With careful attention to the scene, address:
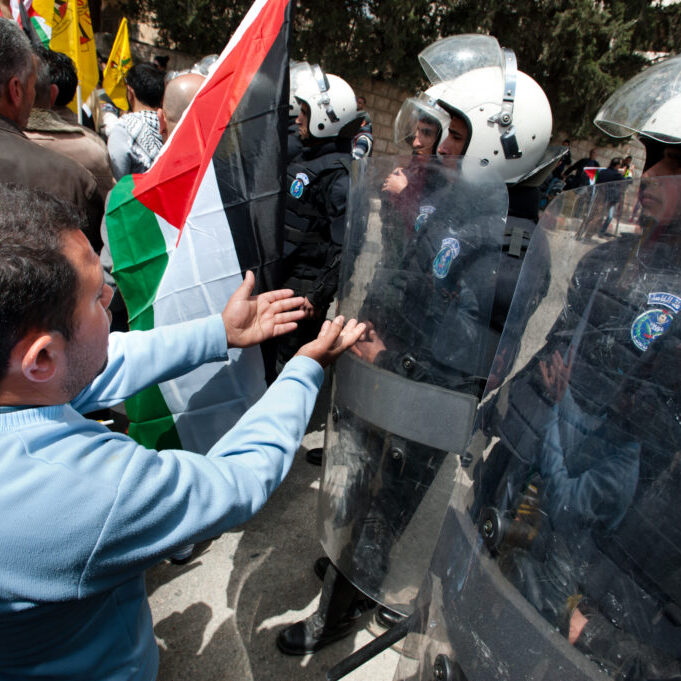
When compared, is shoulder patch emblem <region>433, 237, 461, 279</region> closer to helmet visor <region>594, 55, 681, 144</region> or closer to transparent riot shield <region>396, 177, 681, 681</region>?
transparent riot shield <region>396, 177, 681, 681</region>

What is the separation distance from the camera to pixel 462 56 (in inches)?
93.4

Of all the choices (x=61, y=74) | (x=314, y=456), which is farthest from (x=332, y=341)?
(x=61, y=74)

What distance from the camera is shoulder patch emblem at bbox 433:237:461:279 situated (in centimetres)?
146

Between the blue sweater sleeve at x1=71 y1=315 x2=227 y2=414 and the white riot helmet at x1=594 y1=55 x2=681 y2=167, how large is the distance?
5.12 feet

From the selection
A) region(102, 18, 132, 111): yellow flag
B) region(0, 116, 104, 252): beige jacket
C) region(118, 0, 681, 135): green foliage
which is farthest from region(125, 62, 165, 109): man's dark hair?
region(118, 0, 681, 135): green foliage

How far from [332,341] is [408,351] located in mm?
239

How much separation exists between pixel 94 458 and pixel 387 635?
3.18 feet

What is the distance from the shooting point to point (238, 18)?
1525 cm

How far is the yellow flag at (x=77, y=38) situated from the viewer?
188 inches

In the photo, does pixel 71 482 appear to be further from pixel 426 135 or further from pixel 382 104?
pixel 382 104

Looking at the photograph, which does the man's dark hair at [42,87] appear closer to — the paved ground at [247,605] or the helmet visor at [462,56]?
the helmet visor at [462,56]

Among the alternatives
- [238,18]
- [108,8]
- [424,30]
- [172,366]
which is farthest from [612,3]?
[172,366]

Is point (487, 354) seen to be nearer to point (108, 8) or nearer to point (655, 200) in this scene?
point (655, 200)

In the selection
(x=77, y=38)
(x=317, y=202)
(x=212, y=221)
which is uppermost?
(x=77, y=38)
